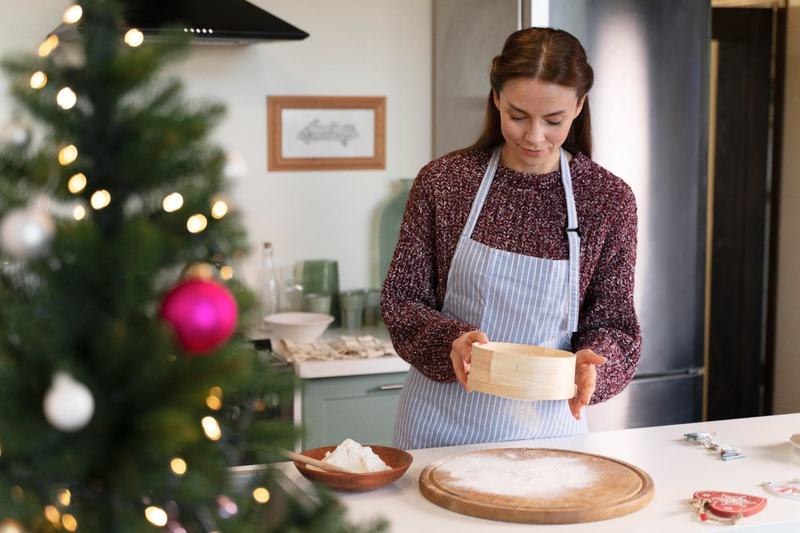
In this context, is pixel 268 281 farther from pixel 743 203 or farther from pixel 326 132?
pixel 743 203

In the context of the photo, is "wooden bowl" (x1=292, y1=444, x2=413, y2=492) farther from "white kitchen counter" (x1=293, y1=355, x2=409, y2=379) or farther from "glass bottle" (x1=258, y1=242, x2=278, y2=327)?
"glass bottle" (x1=258, y1=242, x2=278, y2=327)

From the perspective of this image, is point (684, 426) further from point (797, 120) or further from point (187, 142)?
point (797, 120)

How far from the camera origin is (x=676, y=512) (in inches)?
63.4

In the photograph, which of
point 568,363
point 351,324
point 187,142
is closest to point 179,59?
point 187,142

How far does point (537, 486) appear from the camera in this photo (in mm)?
1680

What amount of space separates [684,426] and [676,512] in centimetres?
55

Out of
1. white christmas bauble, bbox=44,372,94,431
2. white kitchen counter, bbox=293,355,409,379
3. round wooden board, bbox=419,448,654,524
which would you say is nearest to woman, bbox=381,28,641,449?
round wooden board, bbox=419,448,654,524

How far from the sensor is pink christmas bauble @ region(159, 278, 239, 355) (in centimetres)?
68

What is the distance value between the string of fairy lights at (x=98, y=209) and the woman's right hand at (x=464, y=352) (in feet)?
3.87

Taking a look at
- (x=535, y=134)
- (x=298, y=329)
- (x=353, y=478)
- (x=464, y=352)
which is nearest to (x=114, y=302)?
(x=353, y=478)

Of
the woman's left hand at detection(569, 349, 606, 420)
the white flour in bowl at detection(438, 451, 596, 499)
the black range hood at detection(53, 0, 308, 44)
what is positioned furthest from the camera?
the black range hood at detection(53, 0, 308, 44)

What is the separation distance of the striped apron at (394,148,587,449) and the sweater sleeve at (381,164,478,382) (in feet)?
0.21

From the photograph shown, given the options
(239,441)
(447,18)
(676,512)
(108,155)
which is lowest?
(676,512)

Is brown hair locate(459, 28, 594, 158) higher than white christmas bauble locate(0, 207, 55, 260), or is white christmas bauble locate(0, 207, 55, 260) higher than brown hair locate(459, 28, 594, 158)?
brown hair locate(459, 28, 594, 158)
